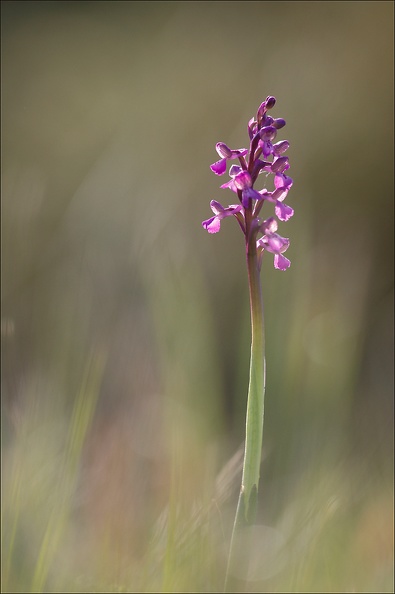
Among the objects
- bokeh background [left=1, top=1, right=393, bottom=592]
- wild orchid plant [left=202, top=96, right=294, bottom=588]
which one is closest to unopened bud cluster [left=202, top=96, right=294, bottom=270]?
wild orchid plant [left=202, top=96, right=294, bottom=588]

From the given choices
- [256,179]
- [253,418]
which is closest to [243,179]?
[256,179]

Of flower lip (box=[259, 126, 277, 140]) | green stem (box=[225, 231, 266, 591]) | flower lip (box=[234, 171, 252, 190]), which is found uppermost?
flower lip (box=[259, 126, 277, 140])

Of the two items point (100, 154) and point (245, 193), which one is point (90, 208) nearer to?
point (100, 154)

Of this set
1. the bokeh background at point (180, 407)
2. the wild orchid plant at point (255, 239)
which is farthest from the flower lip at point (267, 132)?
the bokeh background at point (180, 407)

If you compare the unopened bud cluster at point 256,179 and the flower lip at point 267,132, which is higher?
the flower lip at point 267,132

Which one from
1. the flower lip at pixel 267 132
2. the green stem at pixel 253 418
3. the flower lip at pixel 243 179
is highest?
the flower lip at pixel 267 132

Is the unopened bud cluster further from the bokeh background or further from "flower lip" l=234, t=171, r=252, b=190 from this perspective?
the bokeh background

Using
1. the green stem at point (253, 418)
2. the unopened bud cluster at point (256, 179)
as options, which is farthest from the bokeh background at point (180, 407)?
the unopened bud cluster at point (256, 179)

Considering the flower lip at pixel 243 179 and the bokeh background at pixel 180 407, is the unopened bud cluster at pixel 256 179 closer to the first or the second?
the flower lip at pixel 243 179

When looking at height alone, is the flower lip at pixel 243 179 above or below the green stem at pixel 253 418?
above
